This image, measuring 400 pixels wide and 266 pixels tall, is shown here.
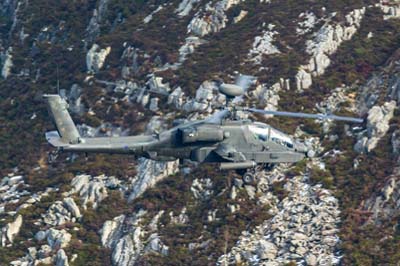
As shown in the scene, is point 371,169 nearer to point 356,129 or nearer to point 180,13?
point 356,129

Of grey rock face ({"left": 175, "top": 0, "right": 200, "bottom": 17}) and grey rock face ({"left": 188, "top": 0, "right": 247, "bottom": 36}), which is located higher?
grey rock face ({"left": 175, "top": 0, "right": 200, "bottom": 17})

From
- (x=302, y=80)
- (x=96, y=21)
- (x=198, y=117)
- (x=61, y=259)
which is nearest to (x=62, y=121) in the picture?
(x=61, y=259)

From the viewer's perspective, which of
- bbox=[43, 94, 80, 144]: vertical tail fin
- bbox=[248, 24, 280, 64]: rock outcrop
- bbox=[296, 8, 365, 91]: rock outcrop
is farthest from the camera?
bbox=[248, 24, 280, 64]: rock outcrop

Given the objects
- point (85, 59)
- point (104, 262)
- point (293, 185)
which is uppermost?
point (85, 59)

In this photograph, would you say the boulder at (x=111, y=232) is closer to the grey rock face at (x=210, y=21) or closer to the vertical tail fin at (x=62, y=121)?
the vertical tail fin at (x=62, y=121)

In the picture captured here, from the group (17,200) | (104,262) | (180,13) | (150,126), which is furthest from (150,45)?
(104,262)

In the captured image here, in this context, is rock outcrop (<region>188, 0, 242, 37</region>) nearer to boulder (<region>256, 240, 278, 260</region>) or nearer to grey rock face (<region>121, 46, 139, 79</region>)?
grey rock face (<region>121, 46, 139, 79</region>)

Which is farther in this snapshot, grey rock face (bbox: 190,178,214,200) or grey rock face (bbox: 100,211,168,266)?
grey rock face (bbox: 190,178,214,200)

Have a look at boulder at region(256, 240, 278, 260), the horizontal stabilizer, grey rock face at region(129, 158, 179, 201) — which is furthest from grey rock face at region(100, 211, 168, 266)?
the horizontal stabilizer

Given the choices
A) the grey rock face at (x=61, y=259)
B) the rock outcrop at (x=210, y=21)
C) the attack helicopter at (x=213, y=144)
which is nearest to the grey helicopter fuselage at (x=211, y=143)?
the attack helicopter at (x=213, y=144)
